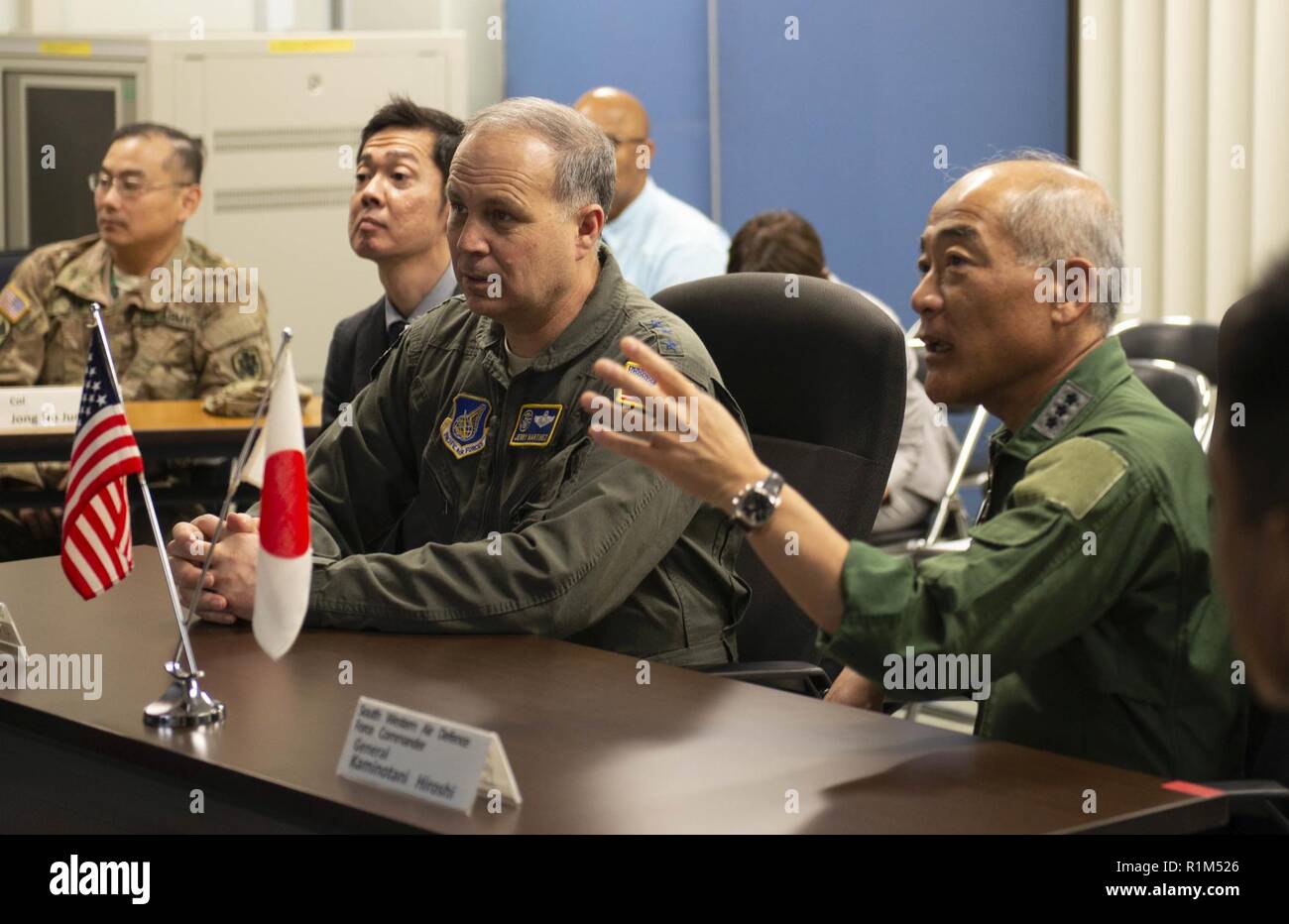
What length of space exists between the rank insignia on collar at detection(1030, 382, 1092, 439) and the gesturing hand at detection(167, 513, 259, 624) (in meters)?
0.98

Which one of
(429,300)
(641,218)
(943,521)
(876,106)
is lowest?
(943,521)

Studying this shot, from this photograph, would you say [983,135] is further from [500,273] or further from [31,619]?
[31,619]

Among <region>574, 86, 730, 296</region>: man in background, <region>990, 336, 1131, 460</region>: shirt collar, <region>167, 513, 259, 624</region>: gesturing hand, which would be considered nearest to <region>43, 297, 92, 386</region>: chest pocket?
<region>574, 86, 730, 296</region>: man in background

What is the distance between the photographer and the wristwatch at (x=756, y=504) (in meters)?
1.67

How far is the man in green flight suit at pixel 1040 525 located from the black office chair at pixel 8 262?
3.50 m

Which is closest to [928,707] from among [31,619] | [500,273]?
[500,273]

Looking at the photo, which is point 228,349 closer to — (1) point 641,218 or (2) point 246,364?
(2) point 246,364

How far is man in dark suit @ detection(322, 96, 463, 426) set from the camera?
11.7ft

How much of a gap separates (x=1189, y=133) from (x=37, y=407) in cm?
358

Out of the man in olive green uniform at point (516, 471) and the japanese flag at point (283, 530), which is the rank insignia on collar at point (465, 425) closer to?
the man in olive green uniform at point (516, 471)

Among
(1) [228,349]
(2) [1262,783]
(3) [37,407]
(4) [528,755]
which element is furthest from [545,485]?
(1) [228,349]

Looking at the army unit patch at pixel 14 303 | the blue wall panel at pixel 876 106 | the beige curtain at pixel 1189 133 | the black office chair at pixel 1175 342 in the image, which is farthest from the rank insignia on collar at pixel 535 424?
the blue wall panel at pixel 876 106

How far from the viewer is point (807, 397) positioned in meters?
2.56
